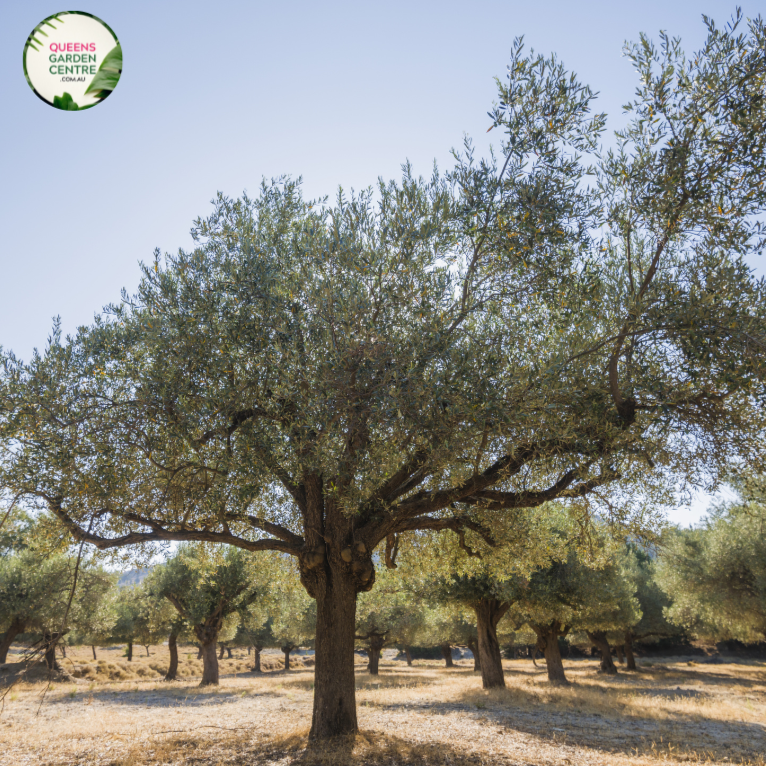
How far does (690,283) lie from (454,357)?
14.8 feet

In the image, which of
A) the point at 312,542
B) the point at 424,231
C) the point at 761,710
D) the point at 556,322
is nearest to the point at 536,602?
the point at 761,710

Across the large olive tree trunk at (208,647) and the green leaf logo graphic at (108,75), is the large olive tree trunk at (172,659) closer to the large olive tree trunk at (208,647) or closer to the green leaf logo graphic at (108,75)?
the large olive tree trunk at (208,647)

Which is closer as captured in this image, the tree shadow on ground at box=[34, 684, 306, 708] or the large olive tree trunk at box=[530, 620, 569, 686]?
the tree shadow on ground at box=[34, 684, 306, 708]

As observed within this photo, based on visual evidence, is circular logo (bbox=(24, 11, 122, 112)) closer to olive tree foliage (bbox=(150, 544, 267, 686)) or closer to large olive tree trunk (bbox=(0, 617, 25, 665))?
olive tree foliage (bbox=(150, 544, 267, 686))

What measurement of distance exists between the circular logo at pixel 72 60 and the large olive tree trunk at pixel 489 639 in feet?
85.1

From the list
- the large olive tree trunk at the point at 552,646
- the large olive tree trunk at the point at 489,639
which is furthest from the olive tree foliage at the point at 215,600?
the large olive tree trunk at the point at 552,646

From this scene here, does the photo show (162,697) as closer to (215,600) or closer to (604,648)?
(215,600)

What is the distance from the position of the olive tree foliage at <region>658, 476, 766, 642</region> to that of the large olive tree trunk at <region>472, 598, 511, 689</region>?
8941 millimetres

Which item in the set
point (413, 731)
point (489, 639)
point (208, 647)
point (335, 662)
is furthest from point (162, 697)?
point (335, 662)

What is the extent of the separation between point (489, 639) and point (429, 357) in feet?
75.9

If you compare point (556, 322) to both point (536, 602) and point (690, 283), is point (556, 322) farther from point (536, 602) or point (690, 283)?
point (536, 602)

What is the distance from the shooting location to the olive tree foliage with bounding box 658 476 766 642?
25.7 metres

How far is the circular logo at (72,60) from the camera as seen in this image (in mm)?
6727

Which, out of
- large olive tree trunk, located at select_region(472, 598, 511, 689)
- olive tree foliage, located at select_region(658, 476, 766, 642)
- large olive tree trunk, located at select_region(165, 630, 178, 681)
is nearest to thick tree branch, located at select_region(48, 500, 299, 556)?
large olive tree trunk, located at select_region(472, 598, 511, 689)
